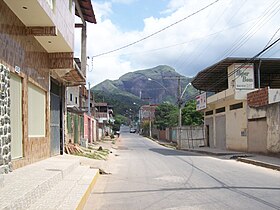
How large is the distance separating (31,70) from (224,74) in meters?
25.5

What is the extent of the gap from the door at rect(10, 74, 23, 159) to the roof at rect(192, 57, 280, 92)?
827 inches

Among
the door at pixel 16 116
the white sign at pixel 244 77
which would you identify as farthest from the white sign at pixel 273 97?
the door at pixel 16 116

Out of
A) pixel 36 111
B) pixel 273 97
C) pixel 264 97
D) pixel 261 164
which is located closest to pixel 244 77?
pixel 264 97

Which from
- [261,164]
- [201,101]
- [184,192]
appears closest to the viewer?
[184,192]

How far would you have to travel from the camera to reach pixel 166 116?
269 ft

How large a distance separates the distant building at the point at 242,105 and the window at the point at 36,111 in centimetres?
1380

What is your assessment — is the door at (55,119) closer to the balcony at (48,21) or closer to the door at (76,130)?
the balcony at (48,21)

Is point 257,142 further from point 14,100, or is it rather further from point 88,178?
point 14,100

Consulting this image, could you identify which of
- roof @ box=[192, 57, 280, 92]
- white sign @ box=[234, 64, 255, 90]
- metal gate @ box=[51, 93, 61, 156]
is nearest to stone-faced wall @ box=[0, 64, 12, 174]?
metal gate @ box=[51, 93, 61, 156]

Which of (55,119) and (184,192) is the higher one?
(55,119)

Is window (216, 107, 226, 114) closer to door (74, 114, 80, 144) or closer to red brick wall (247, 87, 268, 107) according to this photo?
red brick wall (247, 87, 268, 107)

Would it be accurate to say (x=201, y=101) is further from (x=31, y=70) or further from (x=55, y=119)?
(x=31, y=70)

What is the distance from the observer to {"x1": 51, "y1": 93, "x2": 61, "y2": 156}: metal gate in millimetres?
18094

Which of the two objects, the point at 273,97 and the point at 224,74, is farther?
the point at 224,74
